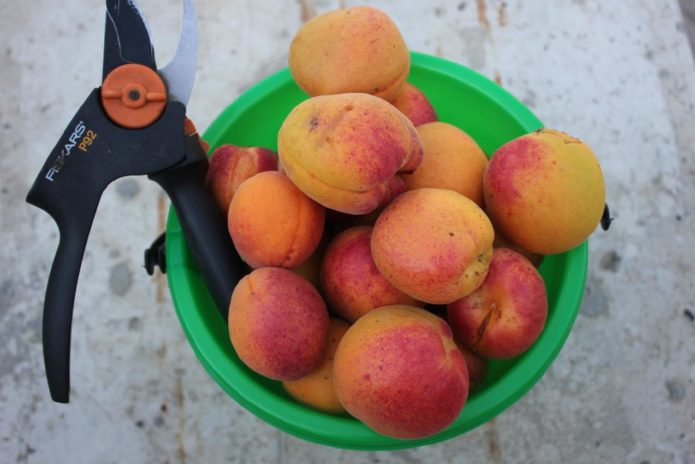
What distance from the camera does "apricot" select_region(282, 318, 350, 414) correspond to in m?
0.72

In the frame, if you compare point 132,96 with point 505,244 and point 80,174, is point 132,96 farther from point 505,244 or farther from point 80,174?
point 505,244

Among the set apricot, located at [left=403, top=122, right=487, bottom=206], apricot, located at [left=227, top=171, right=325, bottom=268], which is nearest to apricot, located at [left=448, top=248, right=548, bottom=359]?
apricot, located at [left=403, top=122, right=487, bottom=206]

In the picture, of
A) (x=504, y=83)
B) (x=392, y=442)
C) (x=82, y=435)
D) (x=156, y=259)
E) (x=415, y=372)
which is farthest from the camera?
(x=504, y=83)

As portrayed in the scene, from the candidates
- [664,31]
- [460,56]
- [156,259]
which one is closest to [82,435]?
[156,259]

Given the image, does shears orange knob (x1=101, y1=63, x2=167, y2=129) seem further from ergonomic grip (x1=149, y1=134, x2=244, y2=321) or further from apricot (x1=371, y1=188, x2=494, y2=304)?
apricot (x1=371, y1=188, x2=494, y2=304)

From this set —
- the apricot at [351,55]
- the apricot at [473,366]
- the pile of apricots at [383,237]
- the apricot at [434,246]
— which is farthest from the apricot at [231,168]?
the apricot at [473,366]

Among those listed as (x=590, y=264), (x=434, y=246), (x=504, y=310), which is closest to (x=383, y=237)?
(x=434, y=246)

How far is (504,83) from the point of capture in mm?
1191

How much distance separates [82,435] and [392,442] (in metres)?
0.58

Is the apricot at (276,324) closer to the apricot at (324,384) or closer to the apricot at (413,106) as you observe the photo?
the apricot at (324,384)

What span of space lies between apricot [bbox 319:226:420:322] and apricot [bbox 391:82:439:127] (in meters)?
0.20

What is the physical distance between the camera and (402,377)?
59 cm

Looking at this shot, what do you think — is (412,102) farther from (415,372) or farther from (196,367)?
(196,367)

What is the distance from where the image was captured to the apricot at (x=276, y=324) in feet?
2.10
